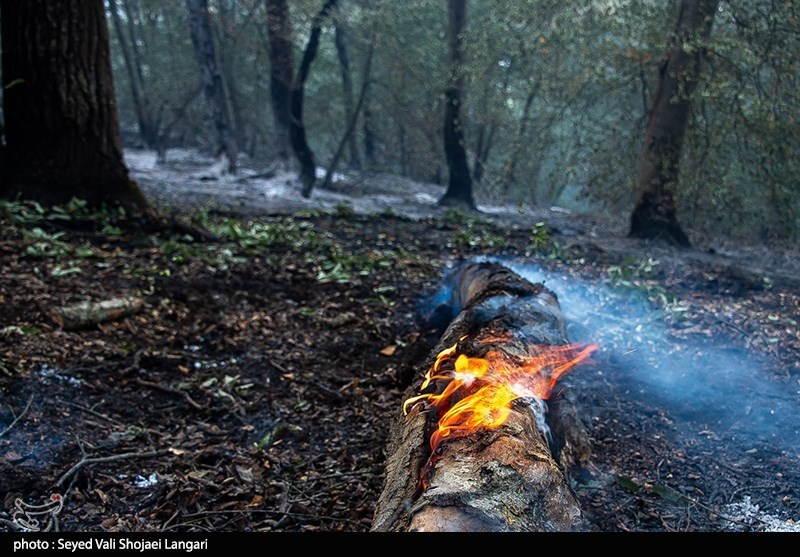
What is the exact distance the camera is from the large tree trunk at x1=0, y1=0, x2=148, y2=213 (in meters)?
6.33

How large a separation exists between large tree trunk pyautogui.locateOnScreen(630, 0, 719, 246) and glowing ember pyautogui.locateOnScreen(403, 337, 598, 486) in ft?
20.5

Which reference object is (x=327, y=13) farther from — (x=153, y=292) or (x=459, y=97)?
(x=153, y=292)

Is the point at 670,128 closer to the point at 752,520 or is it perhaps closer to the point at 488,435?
the point at 752,520

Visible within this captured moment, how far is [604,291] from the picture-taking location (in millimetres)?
6293

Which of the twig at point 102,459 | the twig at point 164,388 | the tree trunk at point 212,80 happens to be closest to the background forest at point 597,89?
the tree trunk at point 212,80

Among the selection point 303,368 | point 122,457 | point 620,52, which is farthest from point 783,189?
point 122,457

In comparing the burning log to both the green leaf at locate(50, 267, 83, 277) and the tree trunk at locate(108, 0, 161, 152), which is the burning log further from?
the tree trunk at locate(108, 0, 161, 152)

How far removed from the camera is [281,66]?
13.3 metres

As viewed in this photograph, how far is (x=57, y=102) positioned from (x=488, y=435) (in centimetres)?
656

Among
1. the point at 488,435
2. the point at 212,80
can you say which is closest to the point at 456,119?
the point at 212,80

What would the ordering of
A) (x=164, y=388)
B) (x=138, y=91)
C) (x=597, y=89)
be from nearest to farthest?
1. (x=164, y=388)
2. (x=597, y=89)
3. (x=138, y=91)

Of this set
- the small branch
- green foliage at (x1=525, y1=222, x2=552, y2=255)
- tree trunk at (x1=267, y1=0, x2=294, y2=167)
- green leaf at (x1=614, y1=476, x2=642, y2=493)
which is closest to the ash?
green leaf at (x1=614, y1=476, x2=642, y2=493)

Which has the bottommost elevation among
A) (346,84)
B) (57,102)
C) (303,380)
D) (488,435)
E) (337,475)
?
(337,475)

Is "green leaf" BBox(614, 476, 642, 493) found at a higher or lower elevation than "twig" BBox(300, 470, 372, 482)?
higher
